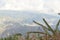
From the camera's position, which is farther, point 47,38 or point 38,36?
point 38,36

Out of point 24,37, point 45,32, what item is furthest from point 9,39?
point 45,32

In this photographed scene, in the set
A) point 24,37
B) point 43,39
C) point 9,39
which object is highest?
point 43,39

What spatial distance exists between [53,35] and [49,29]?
139 millimetres

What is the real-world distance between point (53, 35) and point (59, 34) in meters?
0.17

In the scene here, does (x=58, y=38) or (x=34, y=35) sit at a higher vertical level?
(x=58, y=38)

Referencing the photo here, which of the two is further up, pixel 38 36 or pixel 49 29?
pixel 49 29

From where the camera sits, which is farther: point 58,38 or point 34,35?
point 34,35

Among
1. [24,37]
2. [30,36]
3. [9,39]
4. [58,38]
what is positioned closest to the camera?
[58,38]

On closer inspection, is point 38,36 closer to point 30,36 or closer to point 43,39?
point 30,36

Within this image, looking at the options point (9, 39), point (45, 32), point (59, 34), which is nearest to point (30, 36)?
point (45, 32)

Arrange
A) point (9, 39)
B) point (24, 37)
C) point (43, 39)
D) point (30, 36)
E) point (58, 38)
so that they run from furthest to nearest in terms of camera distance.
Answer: point (9, 39)
point (24, 37)
point (30, 36)
point (43, 39)
point (58, 38)

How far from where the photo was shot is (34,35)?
4652 millimetres

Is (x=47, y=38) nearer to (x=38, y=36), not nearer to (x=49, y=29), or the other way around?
(x=49, y=29)

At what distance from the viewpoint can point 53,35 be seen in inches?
165
